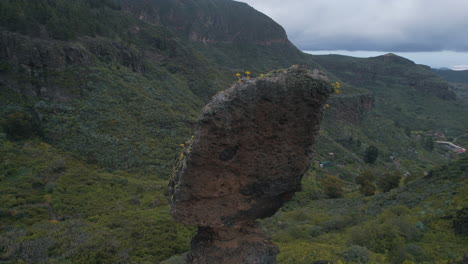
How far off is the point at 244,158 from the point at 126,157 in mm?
19594

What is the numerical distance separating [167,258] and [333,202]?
15490mm

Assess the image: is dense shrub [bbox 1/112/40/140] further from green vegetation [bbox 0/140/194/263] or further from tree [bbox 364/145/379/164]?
tree [bbox 364/145/379/164]

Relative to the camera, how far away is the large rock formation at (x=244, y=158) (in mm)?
5836

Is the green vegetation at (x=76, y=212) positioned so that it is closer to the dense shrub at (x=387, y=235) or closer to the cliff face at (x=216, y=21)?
the dense shrub at (x=387, y=235)

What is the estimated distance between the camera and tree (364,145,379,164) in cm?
4299

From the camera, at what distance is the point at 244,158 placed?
6383 millimetres

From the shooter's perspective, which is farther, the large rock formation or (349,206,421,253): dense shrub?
(349,206,421,253): dense shrub

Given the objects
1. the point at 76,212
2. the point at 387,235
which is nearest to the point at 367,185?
the point at 387,235

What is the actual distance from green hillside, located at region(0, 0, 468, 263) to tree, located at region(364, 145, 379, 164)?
15 cm

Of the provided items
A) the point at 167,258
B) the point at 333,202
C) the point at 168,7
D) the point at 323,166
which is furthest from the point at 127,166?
the point at 168,7

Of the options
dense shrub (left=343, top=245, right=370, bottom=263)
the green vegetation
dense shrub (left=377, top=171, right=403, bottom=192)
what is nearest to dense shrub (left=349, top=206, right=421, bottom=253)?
dense shrub (left=343, top=245, right=370, bottom=263)

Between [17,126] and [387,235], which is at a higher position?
[387,235]

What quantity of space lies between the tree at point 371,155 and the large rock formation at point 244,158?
4056cm

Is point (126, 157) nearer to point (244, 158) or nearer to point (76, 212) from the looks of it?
point (76, 212)
